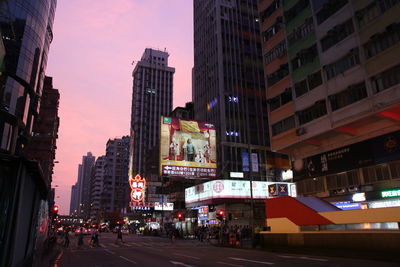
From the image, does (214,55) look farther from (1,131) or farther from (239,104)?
(1,131)

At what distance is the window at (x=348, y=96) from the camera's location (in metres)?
26.2

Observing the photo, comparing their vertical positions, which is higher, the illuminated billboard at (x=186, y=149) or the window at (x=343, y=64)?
the window at (x=343, y=64)

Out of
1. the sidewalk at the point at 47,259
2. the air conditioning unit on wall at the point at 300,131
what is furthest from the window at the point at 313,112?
the sidewalk at the point at 47,259

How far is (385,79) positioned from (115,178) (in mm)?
165904

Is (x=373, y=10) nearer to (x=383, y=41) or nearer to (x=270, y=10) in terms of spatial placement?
(x=383, y=41)

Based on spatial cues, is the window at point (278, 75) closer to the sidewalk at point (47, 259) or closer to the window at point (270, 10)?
the window at point (270, 10)

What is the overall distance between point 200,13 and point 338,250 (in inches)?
2756

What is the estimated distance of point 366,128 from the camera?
88.2 ft

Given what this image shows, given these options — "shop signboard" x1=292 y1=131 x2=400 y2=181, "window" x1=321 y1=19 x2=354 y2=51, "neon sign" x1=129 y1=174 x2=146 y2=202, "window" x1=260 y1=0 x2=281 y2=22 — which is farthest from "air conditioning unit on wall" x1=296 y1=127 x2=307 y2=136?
"neon sign" x1=129 y1=174 x2=146 y2=202

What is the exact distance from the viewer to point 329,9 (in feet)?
99.9

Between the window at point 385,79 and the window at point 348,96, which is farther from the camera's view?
the window at point 348,96

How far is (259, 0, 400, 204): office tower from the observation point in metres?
24.3

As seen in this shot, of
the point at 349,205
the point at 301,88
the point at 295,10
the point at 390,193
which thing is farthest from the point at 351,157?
the point at 295,10

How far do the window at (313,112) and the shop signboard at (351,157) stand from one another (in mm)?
3760
